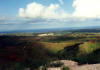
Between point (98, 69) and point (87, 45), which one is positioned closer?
point (98, 69)

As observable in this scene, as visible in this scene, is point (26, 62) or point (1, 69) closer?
point (1, 69)

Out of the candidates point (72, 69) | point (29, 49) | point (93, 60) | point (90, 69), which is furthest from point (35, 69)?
point (29, 49)

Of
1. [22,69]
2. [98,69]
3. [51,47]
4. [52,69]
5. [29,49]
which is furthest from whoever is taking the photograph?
[51,47]

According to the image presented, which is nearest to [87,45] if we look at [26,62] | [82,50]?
[82,50]

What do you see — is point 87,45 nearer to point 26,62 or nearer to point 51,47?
point 51,47

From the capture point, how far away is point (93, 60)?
36.6 metres

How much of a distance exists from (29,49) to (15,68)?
84.4 ft

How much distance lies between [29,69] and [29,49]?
27321 millimetres

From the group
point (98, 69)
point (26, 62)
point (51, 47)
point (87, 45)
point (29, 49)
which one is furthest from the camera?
point (51, 47)

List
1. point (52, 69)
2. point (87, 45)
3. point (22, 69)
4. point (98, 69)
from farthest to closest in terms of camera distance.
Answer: point (87, 45) → point (22, 69) → point (52, 69) → point (98, 69)

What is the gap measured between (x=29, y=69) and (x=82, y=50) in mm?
37392

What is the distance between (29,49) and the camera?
183ft

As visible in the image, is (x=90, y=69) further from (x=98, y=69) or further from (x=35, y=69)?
(x=35, y=69)

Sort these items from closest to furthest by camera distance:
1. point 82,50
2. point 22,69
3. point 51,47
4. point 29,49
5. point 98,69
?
point 98,69, point 22,69, point 29,49, point 82,50, point 51,47
